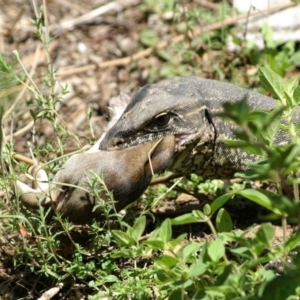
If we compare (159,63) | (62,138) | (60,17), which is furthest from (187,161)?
(60,17)

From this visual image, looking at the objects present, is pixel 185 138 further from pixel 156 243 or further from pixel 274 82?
pixel 156 243

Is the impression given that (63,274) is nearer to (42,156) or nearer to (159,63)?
(42,156)

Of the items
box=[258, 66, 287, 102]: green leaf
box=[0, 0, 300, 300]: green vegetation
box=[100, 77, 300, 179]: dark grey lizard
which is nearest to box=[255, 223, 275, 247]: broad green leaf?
box=[0, 0, 300, 300]: green vegetation

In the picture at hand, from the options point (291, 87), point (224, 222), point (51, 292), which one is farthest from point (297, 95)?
point (51, 292)

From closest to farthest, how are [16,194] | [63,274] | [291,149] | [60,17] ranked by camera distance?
1. [291,149]
2. [16,194]
3. [63,274]
4. [60,17]

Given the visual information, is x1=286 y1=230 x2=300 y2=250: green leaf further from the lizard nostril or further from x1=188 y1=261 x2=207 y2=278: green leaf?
the lizard nostril

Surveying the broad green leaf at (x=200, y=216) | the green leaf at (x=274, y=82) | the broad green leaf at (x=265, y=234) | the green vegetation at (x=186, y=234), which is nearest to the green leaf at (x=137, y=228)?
the green vegetation at (x=186, y=234)

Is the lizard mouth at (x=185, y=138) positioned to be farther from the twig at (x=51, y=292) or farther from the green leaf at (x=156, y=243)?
the green leaf at (x=156, y=243)
